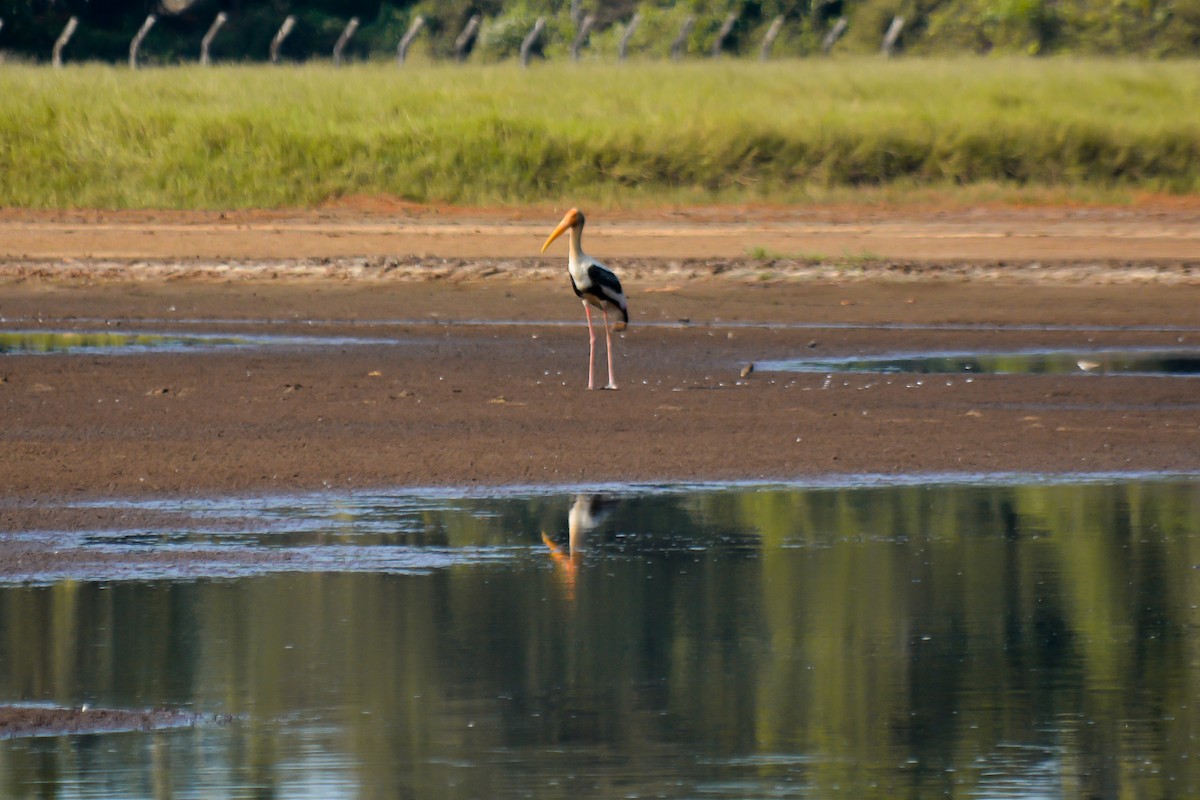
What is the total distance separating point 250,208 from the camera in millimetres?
23203

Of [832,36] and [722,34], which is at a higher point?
[832,36]

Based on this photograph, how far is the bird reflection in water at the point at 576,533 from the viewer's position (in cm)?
754

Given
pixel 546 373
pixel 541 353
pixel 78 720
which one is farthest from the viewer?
pixel 541 353

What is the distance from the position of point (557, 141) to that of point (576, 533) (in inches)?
647

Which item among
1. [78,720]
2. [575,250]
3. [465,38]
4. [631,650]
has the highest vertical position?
[465,38]

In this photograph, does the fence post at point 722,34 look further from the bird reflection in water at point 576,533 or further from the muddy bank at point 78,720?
the muddy bank at point 78,720

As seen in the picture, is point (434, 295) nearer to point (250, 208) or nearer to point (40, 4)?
point (250, 208)

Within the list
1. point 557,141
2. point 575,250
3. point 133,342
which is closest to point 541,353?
point 575,250

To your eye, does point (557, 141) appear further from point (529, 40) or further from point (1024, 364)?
point (1024, 364)

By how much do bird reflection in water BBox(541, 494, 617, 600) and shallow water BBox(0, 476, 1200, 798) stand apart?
3cm

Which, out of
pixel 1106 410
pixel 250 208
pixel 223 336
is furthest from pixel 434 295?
pixel 1106 410

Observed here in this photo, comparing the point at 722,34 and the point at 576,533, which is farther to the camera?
the point at 722,34

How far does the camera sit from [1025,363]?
1411 centimetres

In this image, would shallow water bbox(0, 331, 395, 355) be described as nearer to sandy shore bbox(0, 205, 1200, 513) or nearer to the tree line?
sandy shore bbox(0, 205, 1200, 513)
